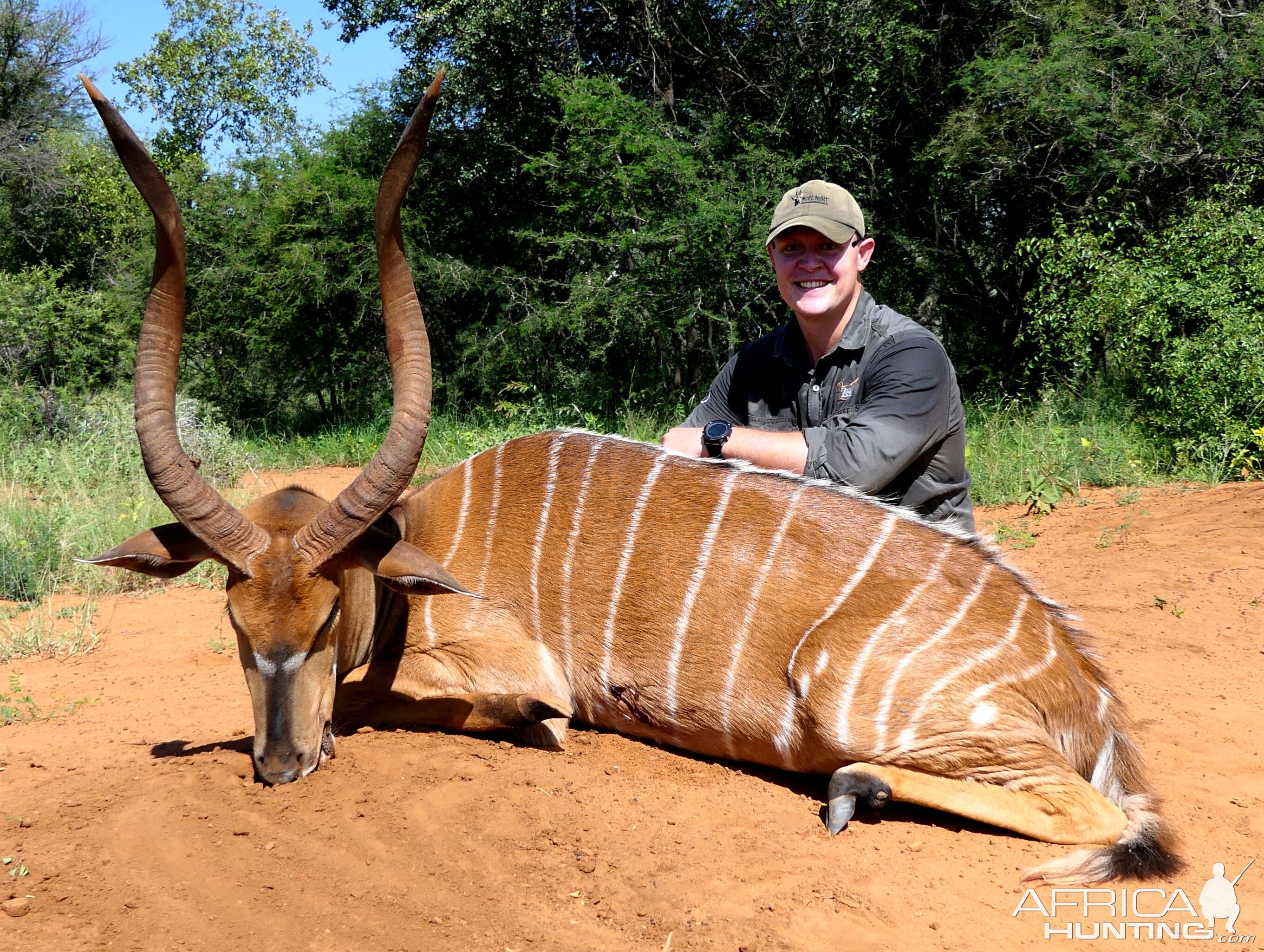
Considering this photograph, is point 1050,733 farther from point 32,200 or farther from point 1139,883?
point 32,200

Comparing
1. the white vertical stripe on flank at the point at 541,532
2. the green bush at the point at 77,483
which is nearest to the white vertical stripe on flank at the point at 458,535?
the white vertical stripe on flank at the point at 541,532

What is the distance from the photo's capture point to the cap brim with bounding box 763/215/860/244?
13.5ft

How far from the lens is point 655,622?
12.1ft

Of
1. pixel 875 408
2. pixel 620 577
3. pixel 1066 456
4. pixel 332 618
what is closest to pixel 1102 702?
pixel 875 408

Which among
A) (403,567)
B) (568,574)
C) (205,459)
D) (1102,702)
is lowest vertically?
(205,459)

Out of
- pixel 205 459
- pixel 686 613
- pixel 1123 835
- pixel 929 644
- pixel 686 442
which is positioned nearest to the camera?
pixel 1123 835

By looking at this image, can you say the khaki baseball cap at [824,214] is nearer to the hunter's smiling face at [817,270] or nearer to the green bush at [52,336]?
A: the hunter's smiling face at [817,270]

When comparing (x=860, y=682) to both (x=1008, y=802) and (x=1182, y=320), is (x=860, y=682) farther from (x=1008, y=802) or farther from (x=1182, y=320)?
(x=1182, y=320)

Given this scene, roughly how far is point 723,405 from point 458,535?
4.98 feet

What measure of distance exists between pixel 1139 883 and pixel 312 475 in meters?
9.66

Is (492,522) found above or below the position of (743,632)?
above

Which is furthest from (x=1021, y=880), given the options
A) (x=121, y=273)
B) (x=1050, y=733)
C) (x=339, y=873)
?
(x=121, y=273)

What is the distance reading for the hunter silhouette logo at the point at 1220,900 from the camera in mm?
2785

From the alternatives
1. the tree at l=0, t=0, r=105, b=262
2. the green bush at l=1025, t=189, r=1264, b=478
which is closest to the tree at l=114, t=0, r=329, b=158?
the tree at l=0, t=0, r=105, b=262
